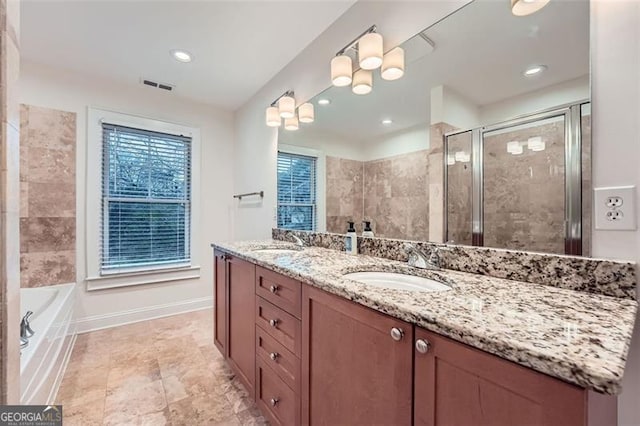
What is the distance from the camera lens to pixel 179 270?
3.08m

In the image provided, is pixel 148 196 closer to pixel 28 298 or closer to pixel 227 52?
pixel 28 298

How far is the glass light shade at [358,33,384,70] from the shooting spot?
4.89ft

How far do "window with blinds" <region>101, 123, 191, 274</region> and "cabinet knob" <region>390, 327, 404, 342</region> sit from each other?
2.96m

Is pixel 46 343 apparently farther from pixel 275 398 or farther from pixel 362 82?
pixel 362 82

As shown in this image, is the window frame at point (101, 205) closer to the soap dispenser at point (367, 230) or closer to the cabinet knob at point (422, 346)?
the soap dispenser at point (367, 230)

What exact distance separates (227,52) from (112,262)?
226 centimetres

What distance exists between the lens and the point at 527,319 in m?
0.62

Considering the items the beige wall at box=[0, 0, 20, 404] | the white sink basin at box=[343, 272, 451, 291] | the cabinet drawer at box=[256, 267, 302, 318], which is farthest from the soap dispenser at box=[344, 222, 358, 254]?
the beige wall at box=[0, 0, 20, 404]

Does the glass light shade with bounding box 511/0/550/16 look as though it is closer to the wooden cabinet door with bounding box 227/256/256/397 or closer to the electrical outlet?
the electrical outlet

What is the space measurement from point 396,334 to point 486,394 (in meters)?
0.22

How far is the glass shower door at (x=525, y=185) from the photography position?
0.93 meters

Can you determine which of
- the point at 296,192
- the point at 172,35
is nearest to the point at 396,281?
the point at 296,192

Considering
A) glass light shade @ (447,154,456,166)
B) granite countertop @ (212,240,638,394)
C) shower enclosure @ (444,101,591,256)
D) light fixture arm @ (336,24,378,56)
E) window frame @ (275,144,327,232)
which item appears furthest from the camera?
window frame @ (275,144,327,232)

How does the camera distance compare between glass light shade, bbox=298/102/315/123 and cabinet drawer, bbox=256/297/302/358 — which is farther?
glass light shade, bbox=298/102/315/123
